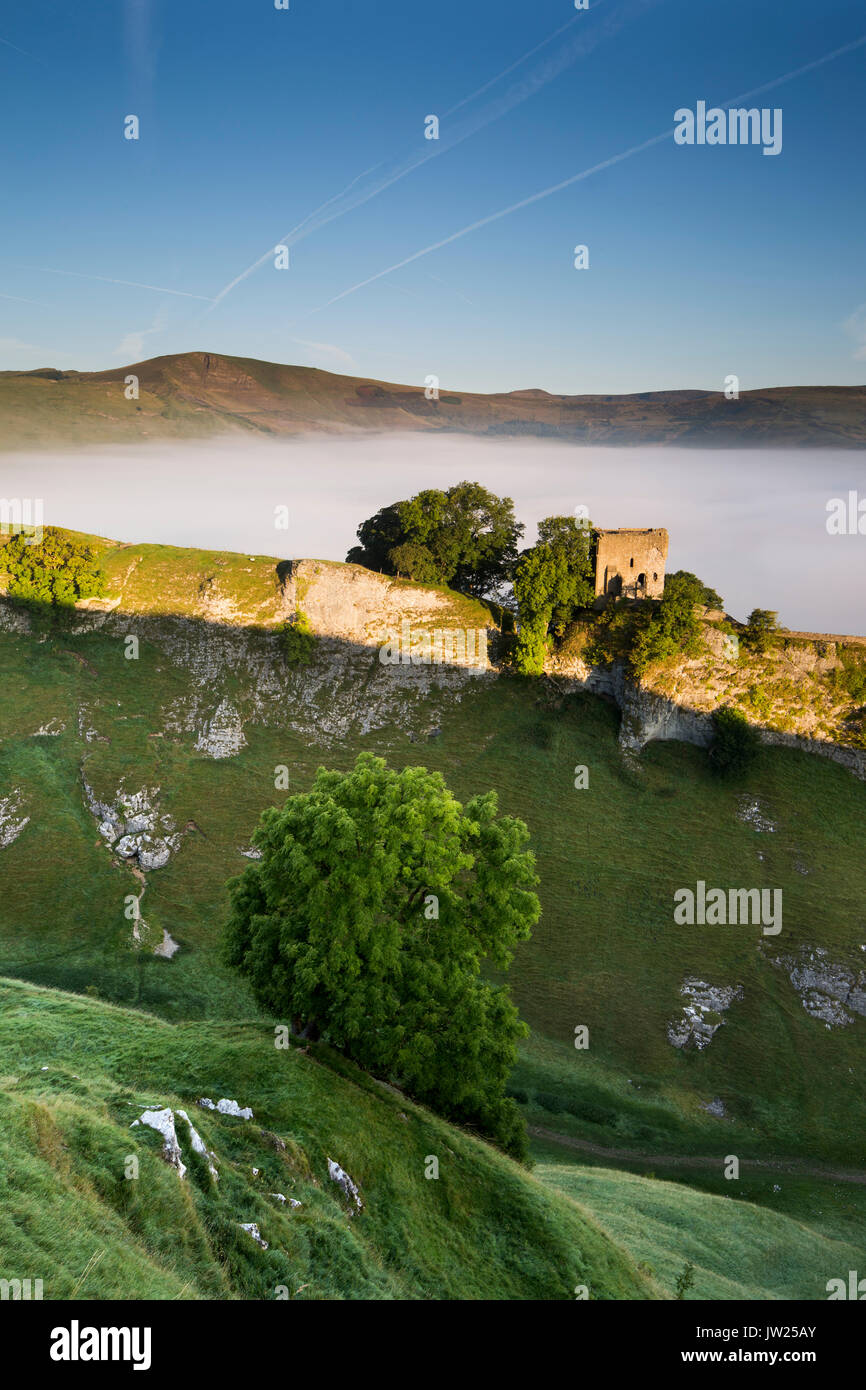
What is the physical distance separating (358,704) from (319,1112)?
38.7 metres

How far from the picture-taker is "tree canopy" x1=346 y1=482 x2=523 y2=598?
64062mm

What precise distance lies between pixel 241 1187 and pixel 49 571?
54582 mm

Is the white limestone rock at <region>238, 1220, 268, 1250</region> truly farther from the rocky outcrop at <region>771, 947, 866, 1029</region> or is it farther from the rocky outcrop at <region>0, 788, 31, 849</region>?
the rocky outcrop at <region>0, 788, 31, 849</region>

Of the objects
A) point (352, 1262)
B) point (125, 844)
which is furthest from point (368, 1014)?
→ point (125, 844)

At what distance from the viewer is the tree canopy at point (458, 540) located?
64062 mm

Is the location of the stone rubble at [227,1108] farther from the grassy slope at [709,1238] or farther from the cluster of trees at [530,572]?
the cluster of trees at [530,572]

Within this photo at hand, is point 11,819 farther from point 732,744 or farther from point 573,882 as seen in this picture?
point 732,744

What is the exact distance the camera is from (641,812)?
5141 cm

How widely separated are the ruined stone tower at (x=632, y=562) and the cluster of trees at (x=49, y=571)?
37674 millimetres

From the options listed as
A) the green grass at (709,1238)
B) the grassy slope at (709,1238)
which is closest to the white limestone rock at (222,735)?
the grassy slope at (709,1238)

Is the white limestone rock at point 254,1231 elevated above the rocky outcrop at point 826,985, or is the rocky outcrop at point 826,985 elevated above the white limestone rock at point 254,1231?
the white limestone rock at point 254,1231

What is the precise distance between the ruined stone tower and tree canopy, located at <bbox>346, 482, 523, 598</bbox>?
860cm

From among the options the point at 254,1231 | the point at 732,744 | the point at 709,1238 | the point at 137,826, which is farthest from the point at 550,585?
the point at 254,1231
